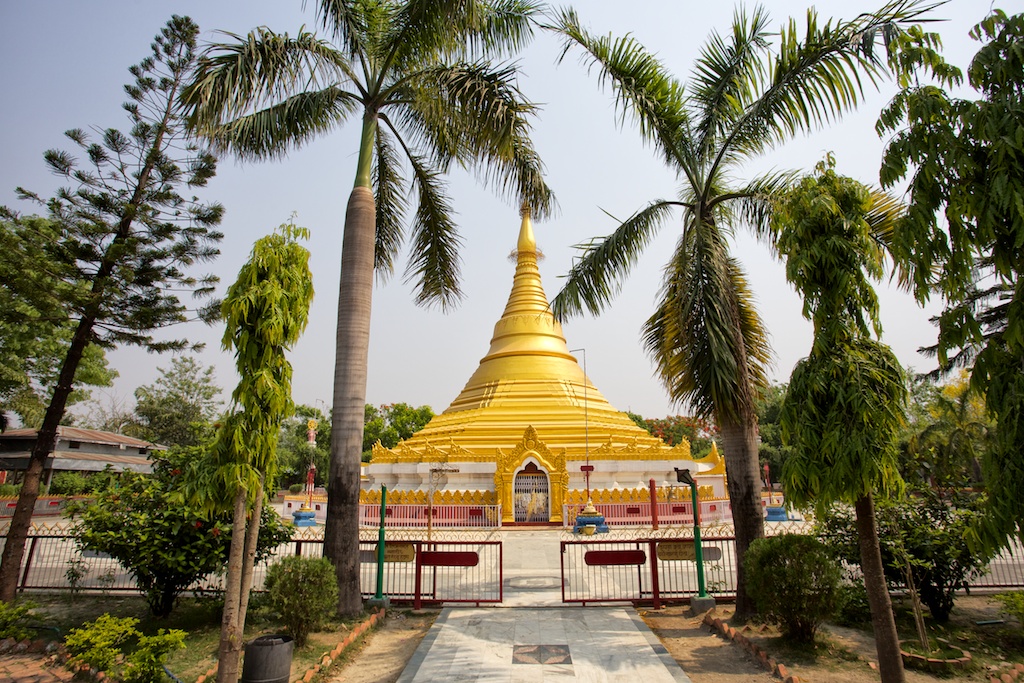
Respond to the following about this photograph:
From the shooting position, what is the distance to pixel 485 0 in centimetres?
852

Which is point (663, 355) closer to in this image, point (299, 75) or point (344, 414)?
point (344, 414)

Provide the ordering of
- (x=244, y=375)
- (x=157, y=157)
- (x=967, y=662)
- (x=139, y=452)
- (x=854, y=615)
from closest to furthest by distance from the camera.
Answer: (x=244, y=375) → (x=967, y=662) → (x=854, y=615) → (x=157, y=157) → (x=139, y=452)

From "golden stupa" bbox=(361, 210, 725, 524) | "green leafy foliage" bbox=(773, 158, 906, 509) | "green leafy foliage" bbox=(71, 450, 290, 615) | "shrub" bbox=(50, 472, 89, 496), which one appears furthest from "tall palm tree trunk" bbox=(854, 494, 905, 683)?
"shrub" bbox=(50, 472, 89, 496)

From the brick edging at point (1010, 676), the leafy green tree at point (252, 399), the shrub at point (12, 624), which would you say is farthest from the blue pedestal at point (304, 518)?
the brick edging at point (1010, 676)

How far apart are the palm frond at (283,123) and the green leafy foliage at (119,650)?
640cm

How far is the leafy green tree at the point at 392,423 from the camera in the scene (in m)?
49.9

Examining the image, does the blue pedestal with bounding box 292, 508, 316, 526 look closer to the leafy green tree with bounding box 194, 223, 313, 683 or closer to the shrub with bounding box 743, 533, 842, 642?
the leafy green tree with bounding box 194, 223, 313, 683

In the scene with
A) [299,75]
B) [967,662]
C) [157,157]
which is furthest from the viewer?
[157,157]

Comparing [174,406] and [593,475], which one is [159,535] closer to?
[593,475]

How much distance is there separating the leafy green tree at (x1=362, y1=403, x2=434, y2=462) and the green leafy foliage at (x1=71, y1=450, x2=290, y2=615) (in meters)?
41.0

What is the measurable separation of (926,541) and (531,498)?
14.0 meters

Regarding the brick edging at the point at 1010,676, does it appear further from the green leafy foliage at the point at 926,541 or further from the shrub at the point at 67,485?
the shrub at the point at 67,485

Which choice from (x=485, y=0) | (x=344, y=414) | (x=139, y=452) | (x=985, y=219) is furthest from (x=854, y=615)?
(x=139, y=452)

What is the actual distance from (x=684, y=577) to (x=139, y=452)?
118ft
